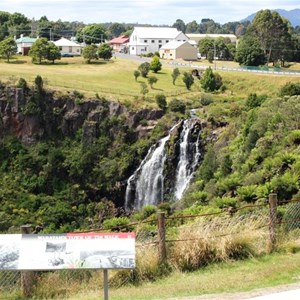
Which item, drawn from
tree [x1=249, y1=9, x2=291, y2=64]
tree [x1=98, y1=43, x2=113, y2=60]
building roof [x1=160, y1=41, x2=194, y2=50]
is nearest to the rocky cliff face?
tree [x1=98, y1=43, x2=113, y2=60]

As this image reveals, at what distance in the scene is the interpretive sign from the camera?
8.81 meters

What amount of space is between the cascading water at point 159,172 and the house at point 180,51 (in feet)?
141

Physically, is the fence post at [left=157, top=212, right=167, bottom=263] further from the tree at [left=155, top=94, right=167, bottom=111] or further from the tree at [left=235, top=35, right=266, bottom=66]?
the tree at [left=235, top=35, right=266, bottom=66]

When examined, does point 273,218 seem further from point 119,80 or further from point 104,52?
point 104,52

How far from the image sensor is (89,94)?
5009cm

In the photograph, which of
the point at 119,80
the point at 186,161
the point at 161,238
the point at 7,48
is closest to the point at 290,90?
the point at 186,161

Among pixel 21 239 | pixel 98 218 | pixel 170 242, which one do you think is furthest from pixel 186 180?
pixel 21 239

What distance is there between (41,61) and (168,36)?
117ft

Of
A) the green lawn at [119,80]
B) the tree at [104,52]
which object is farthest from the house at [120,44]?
the green lawn at [119,80]

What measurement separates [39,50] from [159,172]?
3047cm

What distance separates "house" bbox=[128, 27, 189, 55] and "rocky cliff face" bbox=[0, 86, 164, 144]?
5114 cm

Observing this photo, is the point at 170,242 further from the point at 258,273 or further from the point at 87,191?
the point at 87,191

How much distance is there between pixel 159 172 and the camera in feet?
146

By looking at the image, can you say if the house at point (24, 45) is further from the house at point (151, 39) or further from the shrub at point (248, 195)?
the shrub at point (248, 195)
